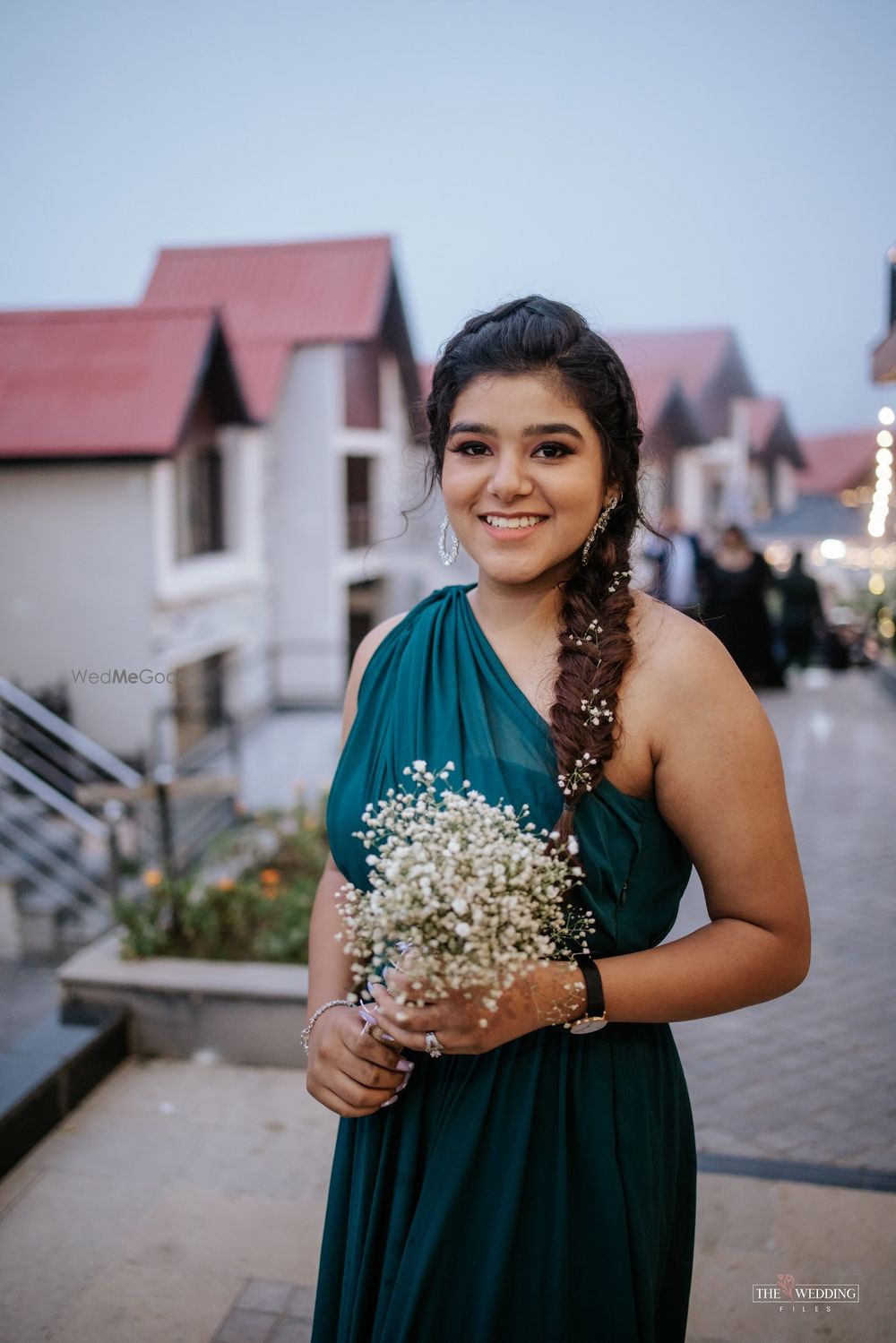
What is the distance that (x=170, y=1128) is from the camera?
3.48 metres

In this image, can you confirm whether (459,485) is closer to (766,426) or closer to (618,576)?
(618,576)

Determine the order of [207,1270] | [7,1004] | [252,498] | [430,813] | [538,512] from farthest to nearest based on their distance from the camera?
[252,498] < [7,1004] < [207,1270] < [538,512] < [430,813]

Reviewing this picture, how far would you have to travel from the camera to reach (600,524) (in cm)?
168

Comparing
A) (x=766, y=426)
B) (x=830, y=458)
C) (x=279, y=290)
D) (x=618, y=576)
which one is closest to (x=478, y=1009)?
(x=618, y=576)

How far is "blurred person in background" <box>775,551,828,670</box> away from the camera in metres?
12.2

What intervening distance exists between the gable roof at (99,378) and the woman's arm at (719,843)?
33.1ft

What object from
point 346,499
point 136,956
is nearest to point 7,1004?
point 136,956

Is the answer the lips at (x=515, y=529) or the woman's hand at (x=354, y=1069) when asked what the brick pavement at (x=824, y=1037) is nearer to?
the woman's hand at (x=354, y=1069)

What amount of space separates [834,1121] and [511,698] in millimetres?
2722

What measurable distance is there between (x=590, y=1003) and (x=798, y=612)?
1170 cm

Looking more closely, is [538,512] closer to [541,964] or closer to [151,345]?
[541,964]

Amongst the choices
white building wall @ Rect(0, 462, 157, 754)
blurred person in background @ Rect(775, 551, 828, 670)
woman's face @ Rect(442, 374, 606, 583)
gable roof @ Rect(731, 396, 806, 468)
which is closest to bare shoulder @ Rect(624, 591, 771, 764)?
woman's face @ Rect(442, 374, 606, 583)

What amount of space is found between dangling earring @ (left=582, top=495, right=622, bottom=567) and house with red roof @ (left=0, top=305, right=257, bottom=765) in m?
8.30

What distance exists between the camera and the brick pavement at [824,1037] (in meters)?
3.49
